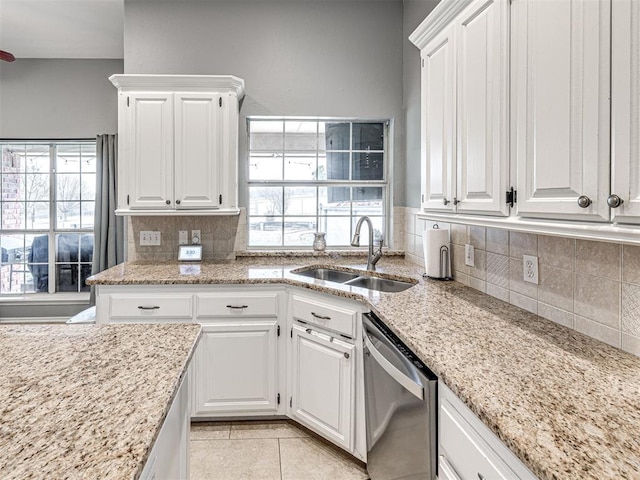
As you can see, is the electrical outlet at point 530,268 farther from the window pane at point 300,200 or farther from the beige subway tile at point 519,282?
the window pane at point 300,200

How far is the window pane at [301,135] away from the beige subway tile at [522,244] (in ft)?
6.42

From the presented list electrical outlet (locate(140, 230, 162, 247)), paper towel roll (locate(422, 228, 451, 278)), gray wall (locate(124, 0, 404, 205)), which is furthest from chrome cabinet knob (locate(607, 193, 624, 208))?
electrical outlet (locate(140, 230, 162, 247))

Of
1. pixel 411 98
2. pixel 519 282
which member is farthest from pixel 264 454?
pixel 411 98

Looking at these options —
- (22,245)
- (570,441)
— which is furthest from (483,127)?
(22,245)

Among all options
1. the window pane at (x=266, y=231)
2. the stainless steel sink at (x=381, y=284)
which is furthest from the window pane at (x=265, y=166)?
the stainless steel sink at (x=381, y=284)

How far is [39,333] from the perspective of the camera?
1.34m

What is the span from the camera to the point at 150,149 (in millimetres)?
2795

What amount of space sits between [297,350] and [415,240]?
1181mm

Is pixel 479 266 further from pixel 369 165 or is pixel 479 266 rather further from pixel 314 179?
pixel 314 179

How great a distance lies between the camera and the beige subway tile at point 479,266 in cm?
199

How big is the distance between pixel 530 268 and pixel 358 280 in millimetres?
1188

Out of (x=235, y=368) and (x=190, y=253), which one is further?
(x=190, y=253)

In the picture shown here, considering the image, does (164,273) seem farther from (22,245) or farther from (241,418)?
(22,245)

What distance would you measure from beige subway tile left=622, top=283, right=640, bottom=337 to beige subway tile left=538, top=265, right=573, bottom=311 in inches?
8.5
